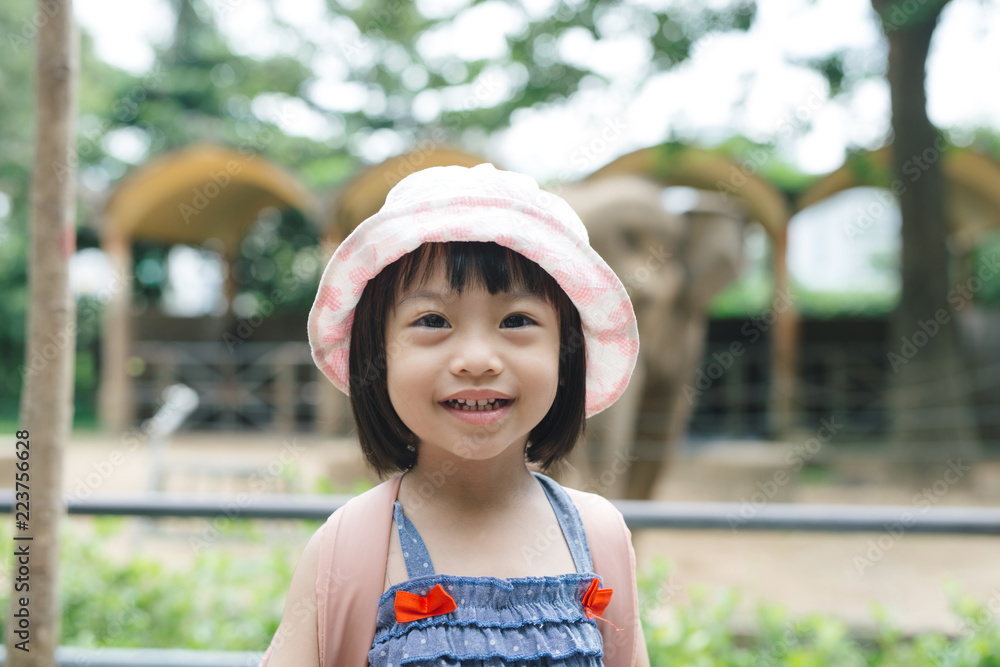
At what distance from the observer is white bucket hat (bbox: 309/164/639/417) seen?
1.08 metres

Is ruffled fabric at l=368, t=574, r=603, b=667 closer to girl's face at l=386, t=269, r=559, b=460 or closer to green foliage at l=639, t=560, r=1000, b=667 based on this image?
girl's face at l=386, t=269, r=559, b=460

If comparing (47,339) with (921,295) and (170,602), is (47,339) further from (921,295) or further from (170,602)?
(921,295)

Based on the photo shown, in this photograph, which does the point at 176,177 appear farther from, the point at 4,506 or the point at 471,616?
the point at 471,616

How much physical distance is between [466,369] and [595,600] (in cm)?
38

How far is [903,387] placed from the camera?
859cm

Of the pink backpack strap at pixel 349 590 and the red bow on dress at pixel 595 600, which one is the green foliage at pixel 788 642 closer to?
the red bow on dress at pixel 595 600

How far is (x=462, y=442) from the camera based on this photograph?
109 centimetres

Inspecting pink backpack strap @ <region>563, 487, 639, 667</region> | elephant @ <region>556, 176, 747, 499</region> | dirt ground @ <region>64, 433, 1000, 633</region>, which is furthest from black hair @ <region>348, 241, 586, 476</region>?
elephant @ <region>556, 176, 747, 499</region>

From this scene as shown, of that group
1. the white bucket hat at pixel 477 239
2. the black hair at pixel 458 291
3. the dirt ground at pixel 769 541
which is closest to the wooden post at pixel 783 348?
the dirt ground at pixel 769 541

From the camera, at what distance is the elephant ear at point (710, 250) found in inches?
177

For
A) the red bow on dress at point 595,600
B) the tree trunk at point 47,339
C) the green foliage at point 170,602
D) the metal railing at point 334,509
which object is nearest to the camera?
the red bow on dress at point 595,600

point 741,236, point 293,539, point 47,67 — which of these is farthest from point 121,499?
point 741,236

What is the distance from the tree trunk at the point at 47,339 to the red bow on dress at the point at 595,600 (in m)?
0.98

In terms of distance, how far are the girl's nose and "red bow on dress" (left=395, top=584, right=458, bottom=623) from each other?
0.28 m
